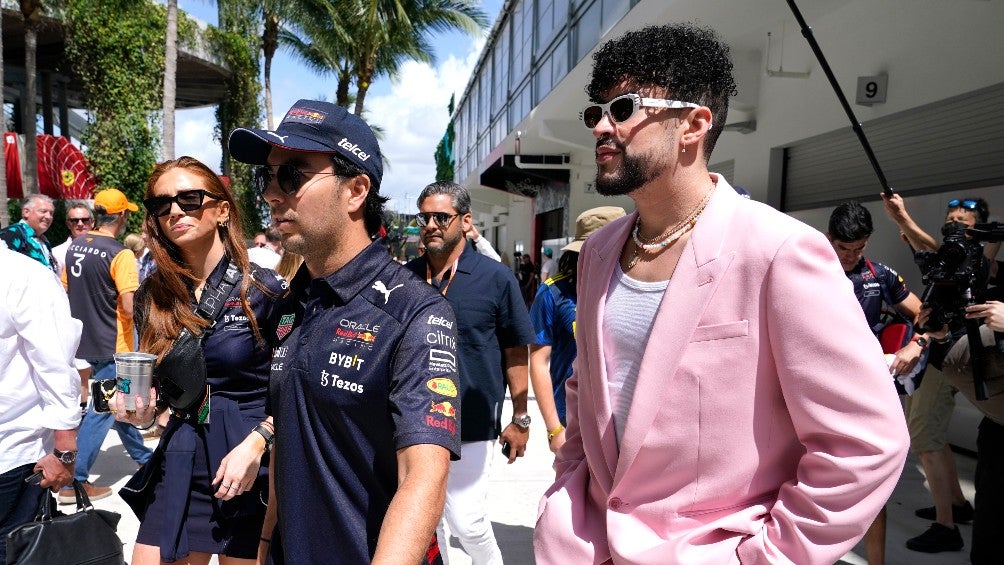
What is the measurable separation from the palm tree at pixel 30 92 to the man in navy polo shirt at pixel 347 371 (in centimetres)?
1906

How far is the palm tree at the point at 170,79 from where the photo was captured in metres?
14.6

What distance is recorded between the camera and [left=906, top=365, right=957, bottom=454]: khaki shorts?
4.86m

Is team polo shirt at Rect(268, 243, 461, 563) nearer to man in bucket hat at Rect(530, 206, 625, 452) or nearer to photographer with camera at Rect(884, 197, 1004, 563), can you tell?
man in bucket hat at Rect(530, 206, 625, 452)

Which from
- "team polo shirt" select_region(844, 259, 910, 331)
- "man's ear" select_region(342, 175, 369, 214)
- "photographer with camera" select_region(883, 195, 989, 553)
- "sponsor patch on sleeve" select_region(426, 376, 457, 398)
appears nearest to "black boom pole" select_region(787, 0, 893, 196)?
"photographer with camera" select_region(883, 195, 989, 553)

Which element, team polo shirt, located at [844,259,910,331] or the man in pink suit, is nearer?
the man in pink suit

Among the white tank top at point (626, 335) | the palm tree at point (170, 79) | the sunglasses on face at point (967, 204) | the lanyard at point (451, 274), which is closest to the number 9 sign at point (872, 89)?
the sunglasses on face at point (967, 204)

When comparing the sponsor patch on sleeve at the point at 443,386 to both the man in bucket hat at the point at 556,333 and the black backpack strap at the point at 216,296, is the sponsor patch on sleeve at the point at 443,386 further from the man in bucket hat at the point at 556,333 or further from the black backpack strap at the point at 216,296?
the man in bucket hat at the point at 556,333

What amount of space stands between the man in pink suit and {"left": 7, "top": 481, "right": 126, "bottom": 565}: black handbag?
79.5 inches

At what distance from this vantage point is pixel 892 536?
493cm

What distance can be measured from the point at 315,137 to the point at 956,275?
318 cm

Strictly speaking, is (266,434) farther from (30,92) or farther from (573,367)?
(30,92)

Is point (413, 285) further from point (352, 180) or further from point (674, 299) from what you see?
point (674, 299)

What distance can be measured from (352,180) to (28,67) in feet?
65.8

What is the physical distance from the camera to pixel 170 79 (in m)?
14.9
